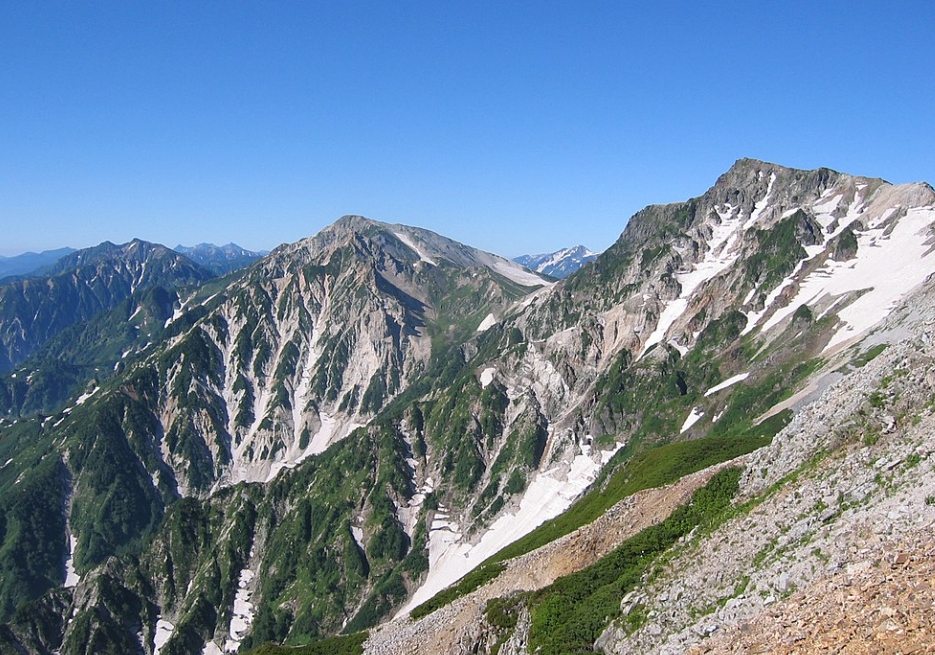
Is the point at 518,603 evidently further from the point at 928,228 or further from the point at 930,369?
the point at 928,228

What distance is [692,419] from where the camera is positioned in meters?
190

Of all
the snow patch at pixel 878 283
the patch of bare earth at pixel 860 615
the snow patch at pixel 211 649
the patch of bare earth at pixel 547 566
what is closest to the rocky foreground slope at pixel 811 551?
the patch of bare earth at pixel 860 615

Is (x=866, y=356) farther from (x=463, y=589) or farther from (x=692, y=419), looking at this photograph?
(x=463, y=589)

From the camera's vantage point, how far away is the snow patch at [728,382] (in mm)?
183350

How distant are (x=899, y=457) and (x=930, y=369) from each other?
35.1 ft

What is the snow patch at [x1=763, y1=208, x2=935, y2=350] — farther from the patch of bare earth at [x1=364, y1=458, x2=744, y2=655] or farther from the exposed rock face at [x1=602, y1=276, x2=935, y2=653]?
the exposed rock face at [x1=602, y1=276, x2=935, y2=653]

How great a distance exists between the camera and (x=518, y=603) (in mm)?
60000

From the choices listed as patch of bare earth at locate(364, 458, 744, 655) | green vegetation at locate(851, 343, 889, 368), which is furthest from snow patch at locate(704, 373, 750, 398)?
patch of bare earth at locate(364, 458, 744, 655)

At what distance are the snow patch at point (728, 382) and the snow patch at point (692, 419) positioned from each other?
6.32 metres

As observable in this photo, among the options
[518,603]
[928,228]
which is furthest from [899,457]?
[928,228]

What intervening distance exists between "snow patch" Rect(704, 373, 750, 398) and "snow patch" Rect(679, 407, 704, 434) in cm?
632

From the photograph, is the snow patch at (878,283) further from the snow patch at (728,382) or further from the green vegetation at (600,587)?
the green vegetation at (600,587)

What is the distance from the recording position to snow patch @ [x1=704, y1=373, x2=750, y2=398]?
7219 inches

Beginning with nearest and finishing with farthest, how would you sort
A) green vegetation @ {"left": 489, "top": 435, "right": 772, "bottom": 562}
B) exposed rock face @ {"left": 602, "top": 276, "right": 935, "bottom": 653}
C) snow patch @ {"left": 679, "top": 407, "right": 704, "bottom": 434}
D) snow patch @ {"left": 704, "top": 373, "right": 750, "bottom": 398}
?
exposed rock face @ {"left": 602, "top": 276, "right": 935, "bottom": 653} → green vegetation @ {"left": 489, "top": 435, "right": 772, "bottom": 562} → snow patch @ {"left": 704, "top": 373, "right": 750, "bottom": 398} → snow patch @ {"left": 679, "top": 407, "right": 704, "bottom": 434}
